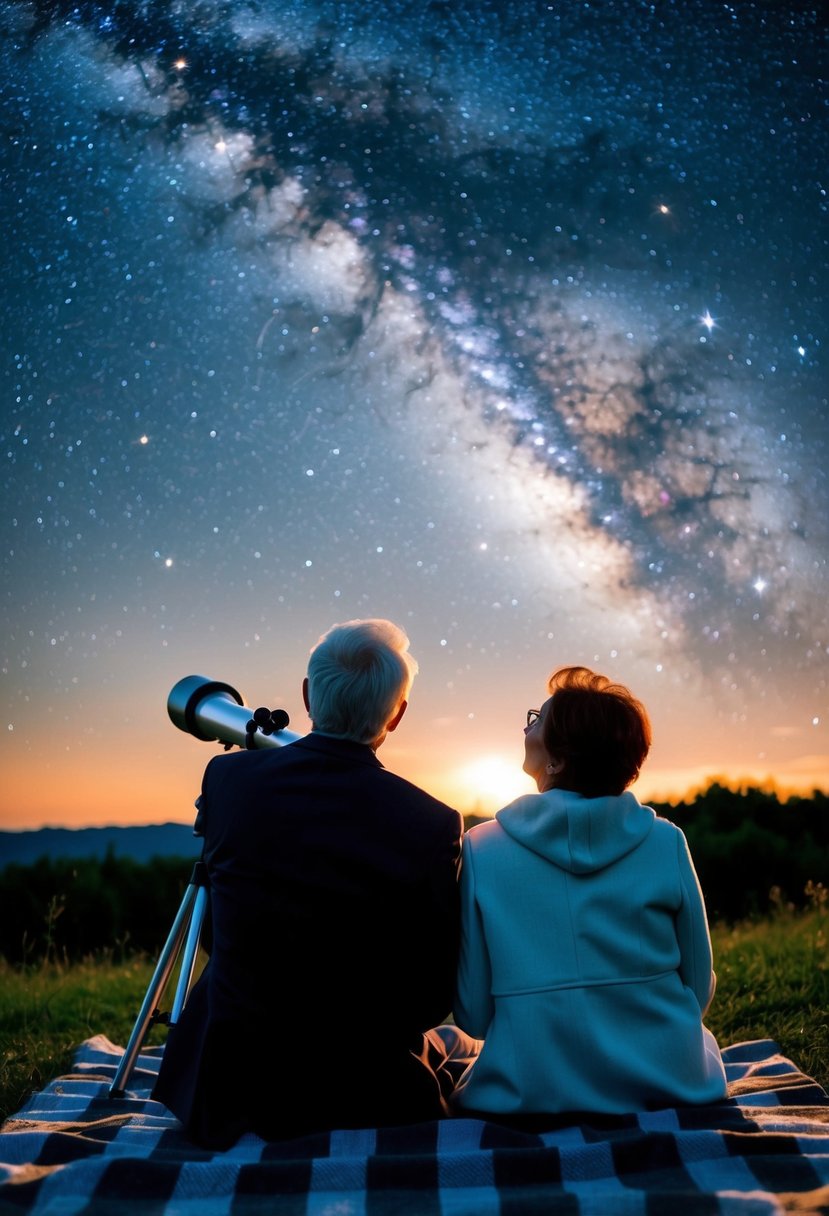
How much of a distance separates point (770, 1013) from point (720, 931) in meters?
2.44

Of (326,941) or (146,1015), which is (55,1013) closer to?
(146,1015)

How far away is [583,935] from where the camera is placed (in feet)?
9.40

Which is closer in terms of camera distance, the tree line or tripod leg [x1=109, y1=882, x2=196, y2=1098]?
tripod leg [x1=109, y1=882, x2=196, y2=1098]

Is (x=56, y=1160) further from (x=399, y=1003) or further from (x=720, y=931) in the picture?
(x=720, y=931)

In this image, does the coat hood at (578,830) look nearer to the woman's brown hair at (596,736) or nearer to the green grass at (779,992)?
the woman's brown hair at (596,736)

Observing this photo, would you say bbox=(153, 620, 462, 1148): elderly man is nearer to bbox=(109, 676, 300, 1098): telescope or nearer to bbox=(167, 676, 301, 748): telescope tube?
bbox=(109, 676, 300, 1098): telescope

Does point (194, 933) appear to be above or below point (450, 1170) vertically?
above

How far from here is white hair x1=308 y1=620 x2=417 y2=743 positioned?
3.03 meters

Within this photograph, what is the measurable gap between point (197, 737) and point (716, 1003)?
3.20 metres

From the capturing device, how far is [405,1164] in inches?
101

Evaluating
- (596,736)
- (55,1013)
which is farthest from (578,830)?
(55,1013)

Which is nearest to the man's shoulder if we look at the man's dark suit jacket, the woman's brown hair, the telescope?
the man's dark suit jacket

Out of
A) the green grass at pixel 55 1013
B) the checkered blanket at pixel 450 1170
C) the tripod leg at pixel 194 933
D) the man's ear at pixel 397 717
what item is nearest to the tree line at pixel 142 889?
the green grass at pixel 55 1013

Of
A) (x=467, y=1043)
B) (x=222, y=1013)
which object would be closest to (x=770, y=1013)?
(x=467, y=1043)
